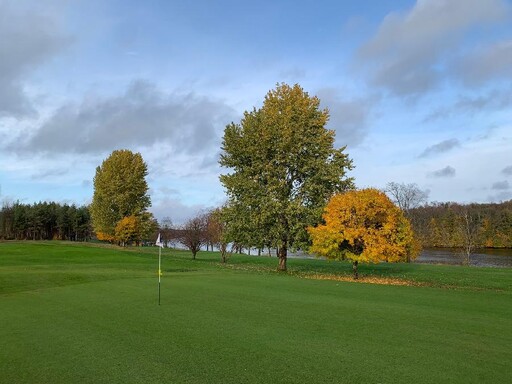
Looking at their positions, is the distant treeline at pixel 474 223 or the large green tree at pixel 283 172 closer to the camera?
the large green tree at pixel 283 172

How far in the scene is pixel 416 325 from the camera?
11586 millimetres

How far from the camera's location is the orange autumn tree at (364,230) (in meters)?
26.3

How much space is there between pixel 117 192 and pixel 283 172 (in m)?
39.2

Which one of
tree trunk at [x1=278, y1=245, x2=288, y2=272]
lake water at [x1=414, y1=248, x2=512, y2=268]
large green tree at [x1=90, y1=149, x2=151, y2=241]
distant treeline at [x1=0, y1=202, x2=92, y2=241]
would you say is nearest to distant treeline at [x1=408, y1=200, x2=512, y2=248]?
lake water at [x1=414, y1=248, x2=512, y2=268]

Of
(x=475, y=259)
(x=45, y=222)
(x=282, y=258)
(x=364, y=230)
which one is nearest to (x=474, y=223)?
(x=475, y=259)

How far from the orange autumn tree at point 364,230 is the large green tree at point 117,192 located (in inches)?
1731

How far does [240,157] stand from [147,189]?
37028mm

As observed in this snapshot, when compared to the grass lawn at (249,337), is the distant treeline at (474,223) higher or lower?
higher

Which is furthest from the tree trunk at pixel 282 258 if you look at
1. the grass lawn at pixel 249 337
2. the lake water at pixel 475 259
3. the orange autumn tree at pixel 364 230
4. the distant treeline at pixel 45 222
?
the distant treeline at pixel 45 222

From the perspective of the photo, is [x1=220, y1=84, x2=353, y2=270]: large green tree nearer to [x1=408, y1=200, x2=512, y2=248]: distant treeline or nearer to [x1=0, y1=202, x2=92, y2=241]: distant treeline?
[x1=408, y1=200, x2=512, y2=248]: distant treeline

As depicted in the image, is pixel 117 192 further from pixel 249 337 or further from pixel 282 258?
pixel 249 337

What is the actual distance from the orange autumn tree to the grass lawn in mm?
7676

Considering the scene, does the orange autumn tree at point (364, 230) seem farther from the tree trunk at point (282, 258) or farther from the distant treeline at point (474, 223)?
the distant treeline at point (474, 223)

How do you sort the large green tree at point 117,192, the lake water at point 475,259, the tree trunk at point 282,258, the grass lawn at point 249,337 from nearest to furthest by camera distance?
the grass lawn at point 249,337 → the tree trunk at point 282,258 → the lake water at point 475,259 → the large green tree at point 117,192
